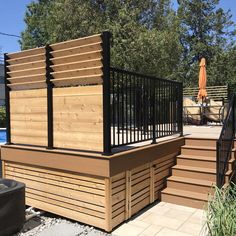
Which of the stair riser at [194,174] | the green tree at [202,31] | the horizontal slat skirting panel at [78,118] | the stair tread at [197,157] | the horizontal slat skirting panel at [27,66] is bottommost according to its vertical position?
the stair riser at [194,174]

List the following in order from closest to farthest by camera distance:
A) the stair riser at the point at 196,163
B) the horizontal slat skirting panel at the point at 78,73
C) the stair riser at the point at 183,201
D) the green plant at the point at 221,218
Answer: the green plant at the point at 221,218 → the horizontal slat skirting panel at the point at 78,73 → the stair riser at the point at 183,201 → the stair riser at the point at 196,163

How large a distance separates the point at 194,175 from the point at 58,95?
7.94 feet

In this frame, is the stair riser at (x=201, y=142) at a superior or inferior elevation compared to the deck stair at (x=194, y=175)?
superior

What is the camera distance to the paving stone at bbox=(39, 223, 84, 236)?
359cm

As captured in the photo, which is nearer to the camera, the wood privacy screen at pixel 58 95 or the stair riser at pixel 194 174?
the wood privacy screen at pixel 58 95

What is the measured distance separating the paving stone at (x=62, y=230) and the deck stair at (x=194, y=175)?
5.00 ft


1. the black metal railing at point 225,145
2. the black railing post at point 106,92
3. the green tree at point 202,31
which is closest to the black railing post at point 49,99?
the black railing post at point 106,92

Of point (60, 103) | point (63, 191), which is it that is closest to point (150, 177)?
point (63, 191)

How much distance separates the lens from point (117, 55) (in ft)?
33.4

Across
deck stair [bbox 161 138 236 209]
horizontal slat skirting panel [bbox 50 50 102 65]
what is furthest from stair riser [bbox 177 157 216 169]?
horizontal slat skirting panel [bbox 50 50 102 65]

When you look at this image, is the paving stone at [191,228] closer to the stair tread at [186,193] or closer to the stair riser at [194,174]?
the stair tread at [186,193]

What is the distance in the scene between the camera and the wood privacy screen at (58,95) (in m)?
3.66

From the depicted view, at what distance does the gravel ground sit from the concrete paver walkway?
1.01 ft

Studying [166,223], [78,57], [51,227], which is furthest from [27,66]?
[166,223]
